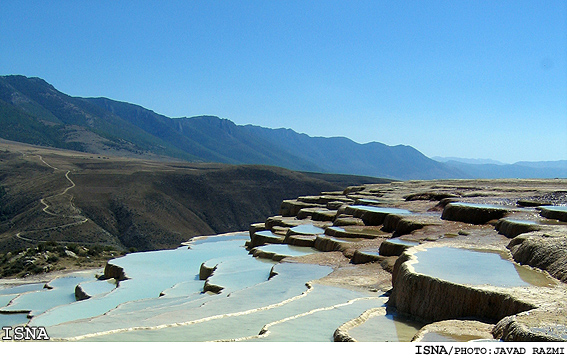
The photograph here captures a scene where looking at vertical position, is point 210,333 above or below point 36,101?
below

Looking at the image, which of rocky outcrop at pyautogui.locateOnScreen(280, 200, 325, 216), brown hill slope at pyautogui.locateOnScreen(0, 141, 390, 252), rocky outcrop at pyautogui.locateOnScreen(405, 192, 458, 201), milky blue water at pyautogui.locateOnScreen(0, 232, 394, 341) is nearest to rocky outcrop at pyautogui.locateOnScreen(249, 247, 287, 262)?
milky blue water at pyautogui.locateOnScreen(0, 232, 394, 341)

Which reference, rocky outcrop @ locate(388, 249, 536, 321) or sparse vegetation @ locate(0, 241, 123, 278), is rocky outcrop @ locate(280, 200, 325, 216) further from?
rocky outcrop @ locate(388, 249, 536, 321)

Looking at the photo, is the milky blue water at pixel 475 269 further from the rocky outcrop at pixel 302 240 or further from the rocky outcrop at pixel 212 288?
the rocky outcrop at pixel 302 240

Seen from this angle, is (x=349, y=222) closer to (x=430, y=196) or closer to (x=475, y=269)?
(x=430, y=196)

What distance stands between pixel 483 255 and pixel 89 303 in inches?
357

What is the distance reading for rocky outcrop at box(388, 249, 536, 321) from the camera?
6.13 meters

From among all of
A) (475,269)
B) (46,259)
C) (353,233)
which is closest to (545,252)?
(475,269)

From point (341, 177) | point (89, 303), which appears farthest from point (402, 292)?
point (341, 177)

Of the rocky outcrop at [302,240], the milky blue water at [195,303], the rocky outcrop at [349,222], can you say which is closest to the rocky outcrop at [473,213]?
the rocky outcrop at [349,222]

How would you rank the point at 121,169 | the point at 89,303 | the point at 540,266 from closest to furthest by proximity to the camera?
the point at 540,266 < the point at 89,303 < the point at 121,169

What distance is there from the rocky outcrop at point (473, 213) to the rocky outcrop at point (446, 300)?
7.22m

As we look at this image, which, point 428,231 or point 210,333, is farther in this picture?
point 428,231

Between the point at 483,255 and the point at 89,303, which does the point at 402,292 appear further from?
the point at 89,303

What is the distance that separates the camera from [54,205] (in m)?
46.8
